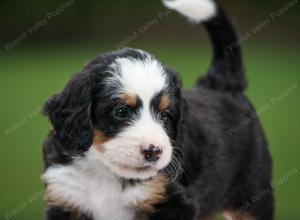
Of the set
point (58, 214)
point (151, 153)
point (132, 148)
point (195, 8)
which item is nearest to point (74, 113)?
point (132, 148)

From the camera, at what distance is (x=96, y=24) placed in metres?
21.8

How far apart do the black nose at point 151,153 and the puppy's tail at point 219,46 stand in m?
1.95

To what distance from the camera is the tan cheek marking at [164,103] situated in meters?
4.90

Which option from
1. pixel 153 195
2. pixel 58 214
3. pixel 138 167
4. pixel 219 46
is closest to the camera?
pixel 138 167

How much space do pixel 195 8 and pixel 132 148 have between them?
2148mm

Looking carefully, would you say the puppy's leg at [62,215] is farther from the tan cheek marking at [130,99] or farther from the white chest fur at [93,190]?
the tan cheek marking at [130,99]

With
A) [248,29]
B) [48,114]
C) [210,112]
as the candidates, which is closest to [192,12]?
[210,112]

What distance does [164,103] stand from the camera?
4930 mm

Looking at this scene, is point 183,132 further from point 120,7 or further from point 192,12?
point 120,7

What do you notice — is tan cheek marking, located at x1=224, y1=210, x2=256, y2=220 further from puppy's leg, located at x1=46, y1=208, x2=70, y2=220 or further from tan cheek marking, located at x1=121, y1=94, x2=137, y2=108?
tan cheek marking, located at x1=121, y1=94, x2=137, y2=108

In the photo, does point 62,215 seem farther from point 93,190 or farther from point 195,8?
point 195,8

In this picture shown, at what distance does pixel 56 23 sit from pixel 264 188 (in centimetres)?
1589

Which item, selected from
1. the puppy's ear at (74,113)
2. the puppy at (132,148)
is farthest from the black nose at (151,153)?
the puppy's ear at (74,113)

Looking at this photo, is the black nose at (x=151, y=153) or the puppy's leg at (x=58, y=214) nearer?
the black nose at (x=151, y=153)
